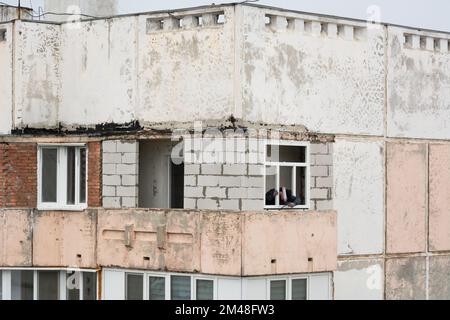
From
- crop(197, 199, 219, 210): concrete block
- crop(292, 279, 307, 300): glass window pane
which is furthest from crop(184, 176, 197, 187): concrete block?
crop(292, 279, 307, 300): glass window pane

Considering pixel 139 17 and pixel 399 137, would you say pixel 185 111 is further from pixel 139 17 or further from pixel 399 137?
pixel 399 137

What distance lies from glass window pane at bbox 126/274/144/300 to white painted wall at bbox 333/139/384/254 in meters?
4.20

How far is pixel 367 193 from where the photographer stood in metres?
23.3

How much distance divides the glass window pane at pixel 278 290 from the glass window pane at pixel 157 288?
2197mm

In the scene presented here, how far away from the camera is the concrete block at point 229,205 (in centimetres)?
2080

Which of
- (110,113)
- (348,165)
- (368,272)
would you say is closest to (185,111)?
(110,113)

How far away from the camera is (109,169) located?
22.5 m

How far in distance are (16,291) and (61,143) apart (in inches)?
134

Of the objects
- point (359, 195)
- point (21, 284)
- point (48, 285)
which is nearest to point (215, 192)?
point (359, 195)

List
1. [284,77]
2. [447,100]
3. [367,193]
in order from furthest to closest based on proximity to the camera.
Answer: [447,100] → [367,193] → [284,77]

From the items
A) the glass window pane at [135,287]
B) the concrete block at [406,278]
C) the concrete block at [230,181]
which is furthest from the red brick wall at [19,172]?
the concrete block at [406,278]

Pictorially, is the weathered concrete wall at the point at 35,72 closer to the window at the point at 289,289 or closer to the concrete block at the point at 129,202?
the concrete block at the point at 129,202

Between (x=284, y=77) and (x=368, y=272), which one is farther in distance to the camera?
(x=368, y=272)

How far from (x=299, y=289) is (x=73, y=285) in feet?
16.3
